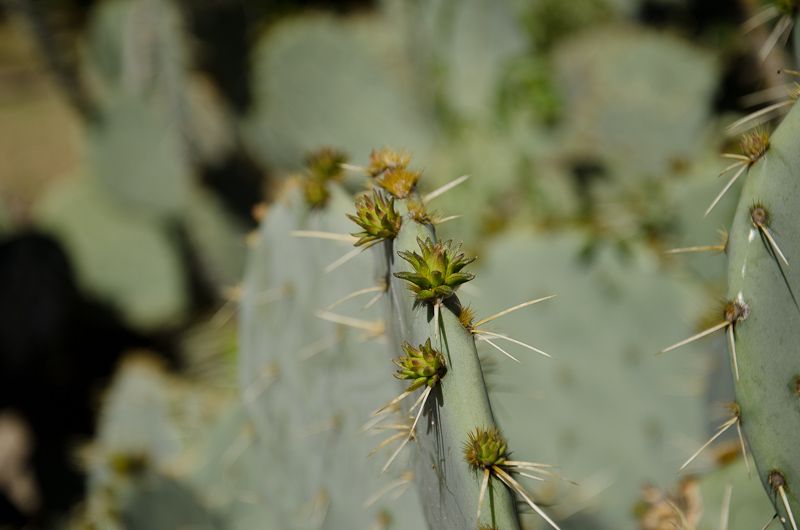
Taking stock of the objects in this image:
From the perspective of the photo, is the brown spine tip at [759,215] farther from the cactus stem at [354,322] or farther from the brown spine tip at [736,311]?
the cactus stem at [354,322]

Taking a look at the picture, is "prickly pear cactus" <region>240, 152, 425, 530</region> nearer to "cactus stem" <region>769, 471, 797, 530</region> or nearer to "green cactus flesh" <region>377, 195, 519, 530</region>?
"green cactus flesh" <region>377, 195, 519, 530</region>

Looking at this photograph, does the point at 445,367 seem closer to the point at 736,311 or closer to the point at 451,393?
the point at 451,393

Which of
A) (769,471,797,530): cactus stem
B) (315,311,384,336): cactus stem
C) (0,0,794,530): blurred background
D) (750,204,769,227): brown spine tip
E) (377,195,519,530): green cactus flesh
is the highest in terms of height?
(0,0,794,530): blurred background

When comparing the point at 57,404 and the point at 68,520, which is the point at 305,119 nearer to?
the point at 57,404

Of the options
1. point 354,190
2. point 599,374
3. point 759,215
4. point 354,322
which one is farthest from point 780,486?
point 354,190

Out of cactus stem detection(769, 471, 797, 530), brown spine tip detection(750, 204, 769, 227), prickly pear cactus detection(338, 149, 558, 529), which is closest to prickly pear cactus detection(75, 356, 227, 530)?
prickly pear cactus detection(338, 149, 558, 529)

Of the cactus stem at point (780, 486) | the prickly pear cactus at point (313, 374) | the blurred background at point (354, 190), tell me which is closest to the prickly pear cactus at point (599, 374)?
the blurred background at point (354, 190)
